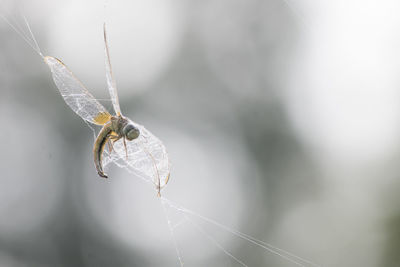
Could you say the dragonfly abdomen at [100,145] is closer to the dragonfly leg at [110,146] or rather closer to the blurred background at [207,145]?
the dragonfly leg at [110,146]

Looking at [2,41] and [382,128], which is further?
[382,128]

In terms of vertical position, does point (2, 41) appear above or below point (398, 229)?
above

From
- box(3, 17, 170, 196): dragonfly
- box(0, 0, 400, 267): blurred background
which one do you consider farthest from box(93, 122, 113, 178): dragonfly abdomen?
box(0, 0, 400, 267): blurred background

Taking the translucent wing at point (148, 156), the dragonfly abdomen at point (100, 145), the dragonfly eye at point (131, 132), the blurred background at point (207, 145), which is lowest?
the blurred background at point (207, 145)

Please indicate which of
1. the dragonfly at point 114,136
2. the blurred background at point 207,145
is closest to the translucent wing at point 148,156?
the dragonfly at point 114,136

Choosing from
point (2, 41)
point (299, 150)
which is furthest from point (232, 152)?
point (2, 41)

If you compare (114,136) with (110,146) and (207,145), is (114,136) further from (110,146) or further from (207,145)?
(207,145)

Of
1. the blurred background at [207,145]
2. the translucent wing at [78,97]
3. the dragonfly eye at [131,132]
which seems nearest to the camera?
the dragonfly eye at [131,132]

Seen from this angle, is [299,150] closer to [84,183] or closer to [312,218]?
[312,218]
